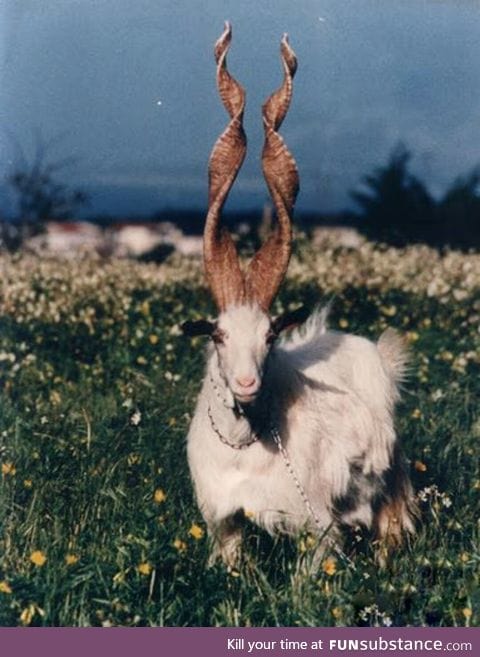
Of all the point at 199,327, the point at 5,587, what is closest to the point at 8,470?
the point at 5,587

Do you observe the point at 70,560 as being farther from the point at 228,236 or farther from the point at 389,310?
the point at 389,310

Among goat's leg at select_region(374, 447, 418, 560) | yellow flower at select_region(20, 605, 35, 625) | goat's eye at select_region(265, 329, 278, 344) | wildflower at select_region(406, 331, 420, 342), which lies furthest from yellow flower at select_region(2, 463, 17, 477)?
wildflower at select_region(406, 331, 420, 342)

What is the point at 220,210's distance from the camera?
17.7 feet

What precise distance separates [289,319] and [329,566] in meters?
1.20

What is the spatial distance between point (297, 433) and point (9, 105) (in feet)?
8.41

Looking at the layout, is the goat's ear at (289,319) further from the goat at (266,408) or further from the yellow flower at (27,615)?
the yellow flower at (27,615)

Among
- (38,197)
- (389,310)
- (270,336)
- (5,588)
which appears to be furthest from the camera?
(389,310)

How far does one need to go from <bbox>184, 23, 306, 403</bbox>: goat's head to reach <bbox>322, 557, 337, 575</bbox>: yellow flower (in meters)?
1.01

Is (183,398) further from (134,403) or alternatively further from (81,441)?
(81,441)

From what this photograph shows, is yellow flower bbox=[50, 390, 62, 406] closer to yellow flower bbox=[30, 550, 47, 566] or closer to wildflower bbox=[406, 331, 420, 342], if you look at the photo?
Answer: yellow flower bbox=[30, 550, 47, 566]

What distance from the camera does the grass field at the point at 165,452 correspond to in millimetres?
5090
